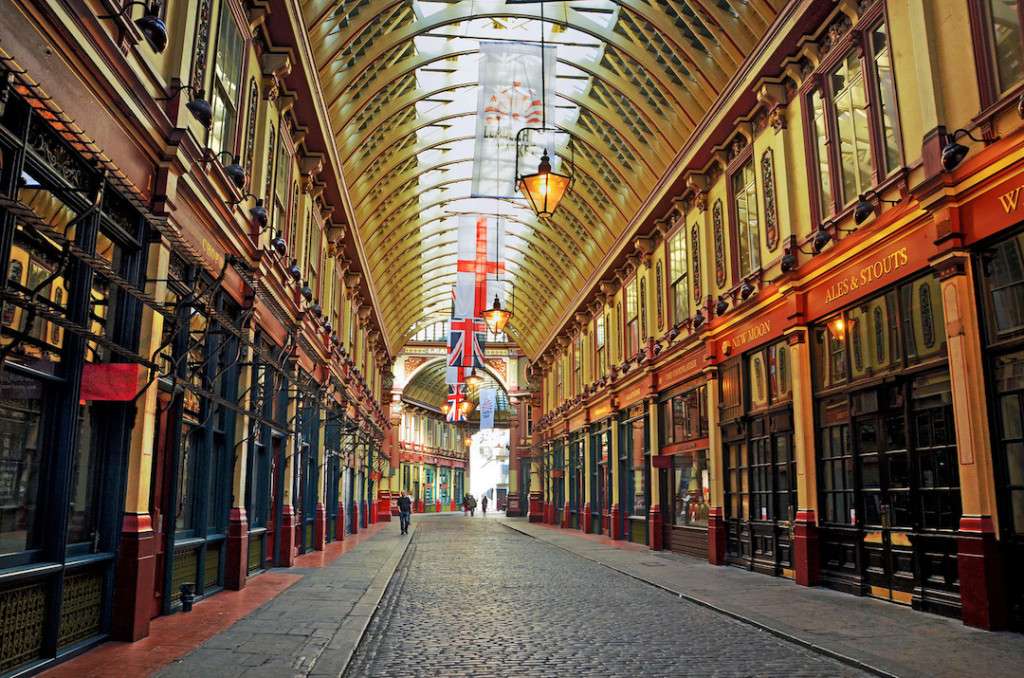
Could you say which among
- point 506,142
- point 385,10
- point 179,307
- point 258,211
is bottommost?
point 179,307

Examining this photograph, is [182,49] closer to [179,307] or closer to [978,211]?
[179,307]

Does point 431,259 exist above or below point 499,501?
above

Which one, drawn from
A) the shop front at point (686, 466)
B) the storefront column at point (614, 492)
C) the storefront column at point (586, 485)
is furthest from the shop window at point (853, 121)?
the storefront column at point (586, 485)

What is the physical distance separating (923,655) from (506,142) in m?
13.9

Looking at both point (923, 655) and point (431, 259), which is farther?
point (431, 259)

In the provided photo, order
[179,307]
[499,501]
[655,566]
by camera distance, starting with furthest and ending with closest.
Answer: [499,501]
[655,566]
[179,307]

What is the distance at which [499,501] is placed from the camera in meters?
74.9

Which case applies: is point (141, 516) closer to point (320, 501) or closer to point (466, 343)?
point (320, 501)

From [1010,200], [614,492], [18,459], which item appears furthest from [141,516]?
[614,492]

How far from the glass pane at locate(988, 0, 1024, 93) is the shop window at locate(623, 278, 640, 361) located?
50.8 feet

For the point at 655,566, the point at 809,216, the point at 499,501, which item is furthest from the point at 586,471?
the point at 499,501

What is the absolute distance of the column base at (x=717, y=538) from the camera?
53.6ft

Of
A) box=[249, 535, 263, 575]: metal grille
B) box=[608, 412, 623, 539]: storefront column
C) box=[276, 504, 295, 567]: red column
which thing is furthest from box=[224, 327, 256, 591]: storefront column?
box=[608, 412, 623, 539]: storefront column

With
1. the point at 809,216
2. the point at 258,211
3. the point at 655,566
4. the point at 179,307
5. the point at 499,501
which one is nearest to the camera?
the point at 179,307
